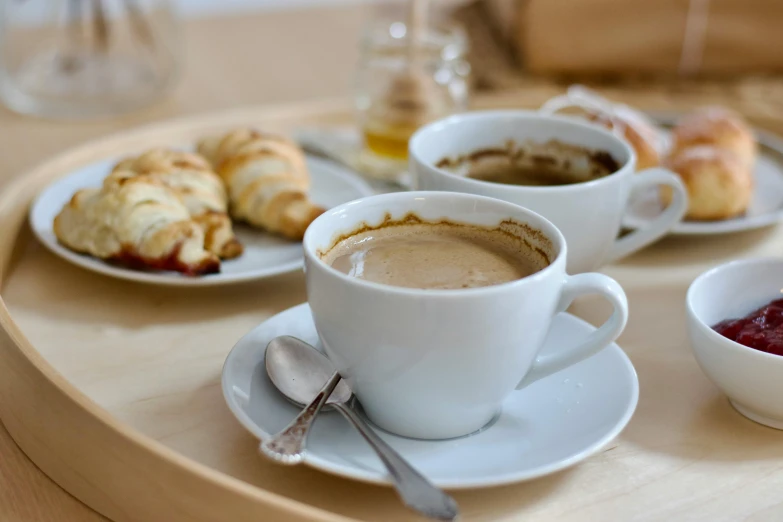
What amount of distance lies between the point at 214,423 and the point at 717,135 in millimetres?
813

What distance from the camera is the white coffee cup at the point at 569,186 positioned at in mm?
842

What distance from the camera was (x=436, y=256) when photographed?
2.47 ft

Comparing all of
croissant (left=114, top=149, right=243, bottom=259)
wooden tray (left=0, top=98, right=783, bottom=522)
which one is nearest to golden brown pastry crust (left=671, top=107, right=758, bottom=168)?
wooden tray (left=0, top=98, right=783, bottom=522)

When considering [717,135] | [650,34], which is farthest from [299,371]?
[650,34]

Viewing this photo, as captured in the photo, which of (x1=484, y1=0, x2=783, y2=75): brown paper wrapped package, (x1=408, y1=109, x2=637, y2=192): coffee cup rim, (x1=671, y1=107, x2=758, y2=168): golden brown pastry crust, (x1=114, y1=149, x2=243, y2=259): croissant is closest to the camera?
(x1=408, y1=109, x2=637, y2=192): coffee cup rim

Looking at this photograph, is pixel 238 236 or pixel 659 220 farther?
pixel 238 236

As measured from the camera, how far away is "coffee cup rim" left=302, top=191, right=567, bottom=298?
0.62 m

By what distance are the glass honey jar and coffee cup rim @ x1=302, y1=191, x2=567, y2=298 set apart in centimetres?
47

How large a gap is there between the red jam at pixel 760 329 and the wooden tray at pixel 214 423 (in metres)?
0.06

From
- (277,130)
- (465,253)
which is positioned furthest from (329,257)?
(277,130)

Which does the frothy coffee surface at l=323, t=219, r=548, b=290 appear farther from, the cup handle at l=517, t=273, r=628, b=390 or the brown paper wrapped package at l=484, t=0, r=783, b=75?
the brown paper wrapped package at l=484, t=0, r=783, b=75

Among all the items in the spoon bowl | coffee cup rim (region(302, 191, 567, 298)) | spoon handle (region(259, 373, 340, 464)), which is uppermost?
coffee cup rim (region(302, 191, 567, 298))

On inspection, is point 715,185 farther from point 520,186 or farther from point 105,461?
point 105,461

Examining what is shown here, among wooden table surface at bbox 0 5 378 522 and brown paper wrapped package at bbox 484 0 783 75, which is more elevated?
brown paper wrapped package at bbox 484 0 783 75
